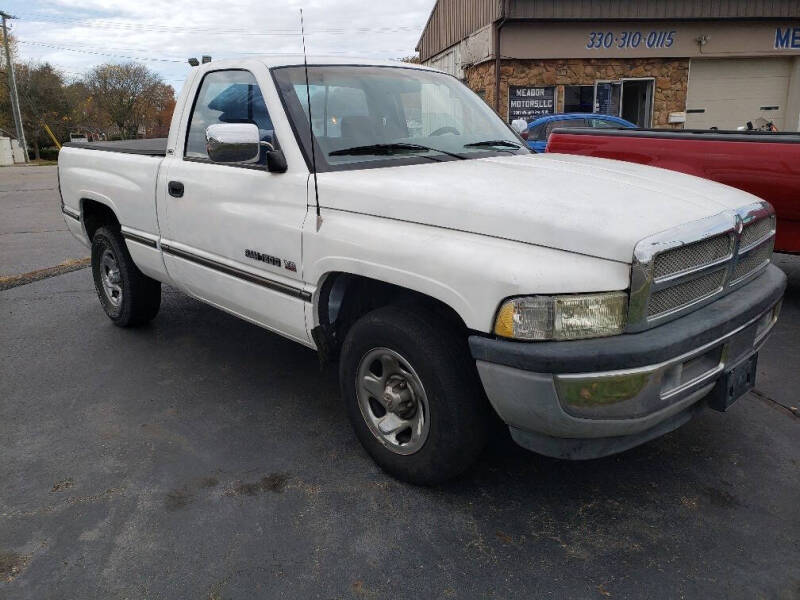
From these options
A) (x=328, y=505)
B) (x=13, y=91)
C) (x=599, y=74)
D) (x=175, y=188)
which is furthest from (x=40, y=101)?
(x=328, y=505)

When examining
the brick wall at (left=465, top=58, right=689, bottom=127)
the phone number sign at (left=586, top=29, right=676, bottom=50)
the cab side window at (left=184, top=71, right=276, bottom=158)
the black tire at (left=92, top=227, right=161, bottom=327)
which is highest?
the phone number sign at (left=586, top=29, right=676, bottom=50)

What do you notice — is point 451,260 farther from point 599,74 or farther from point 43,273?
point 599,74

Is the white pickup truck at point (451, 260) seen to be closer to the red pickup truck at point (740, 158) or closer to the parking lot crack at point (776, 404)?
the parking lot crack at point (776, 404)

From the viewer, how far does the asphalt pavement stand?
8.08ft

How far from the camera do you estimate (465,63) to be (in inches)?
795

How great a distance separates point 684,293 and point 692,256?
14 cm

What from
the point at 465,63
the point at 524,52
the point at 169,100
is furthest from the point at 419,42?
the point at 169,100

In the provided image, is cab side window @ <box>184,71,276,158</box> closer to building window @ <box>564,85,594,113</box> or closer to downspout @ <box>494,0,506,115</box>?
downspout @ <box>494,0,506,115</box>

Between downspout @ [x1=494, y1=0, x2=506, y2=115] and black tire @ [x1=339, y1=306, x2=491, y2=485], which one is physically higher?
downspout @ [x1=494, y1=0, x2=506, y2=115]

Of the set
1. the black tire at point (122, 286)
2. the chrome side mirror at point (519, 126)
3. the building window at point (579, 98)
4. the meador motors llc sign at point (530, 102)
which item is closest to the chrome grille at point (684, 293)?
the chrome side mirror at point (519, 126)

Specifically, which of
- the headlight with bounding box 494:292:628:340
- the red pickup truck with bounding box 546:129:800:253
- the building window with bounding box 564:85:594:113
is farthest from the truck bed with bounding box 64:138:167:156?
the building window with bounding box 564:85:594:113

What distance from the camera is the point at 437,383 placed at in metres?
2.69

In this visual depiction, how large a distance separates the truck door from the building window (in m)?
15.7

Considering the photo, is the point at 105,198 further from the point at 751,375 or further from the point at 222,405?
the point at 751,375
